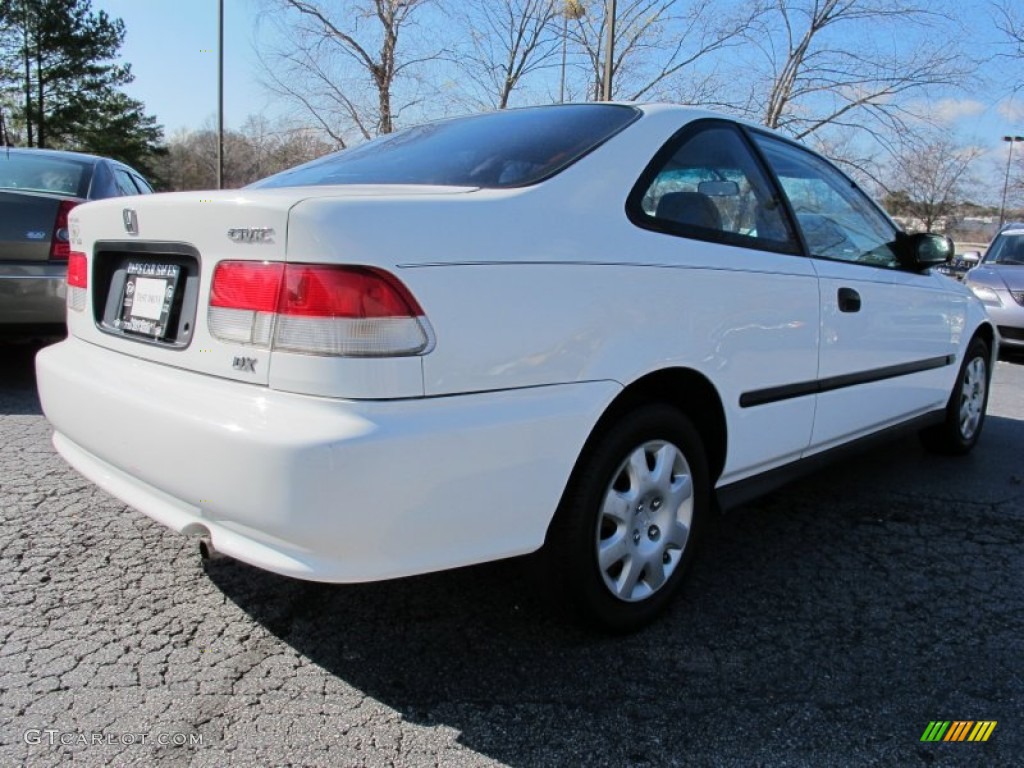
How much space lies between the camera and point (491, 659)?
227 centimetres

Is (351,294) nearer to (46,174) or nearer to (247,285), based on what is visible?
(247,285)

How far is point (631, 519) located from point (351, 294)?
3.55ft

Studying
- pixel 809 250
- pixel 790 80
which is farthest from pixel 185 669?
pixel 790 80

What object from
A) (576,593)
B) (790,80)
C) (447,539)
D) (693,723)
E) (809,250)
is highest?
(790,80)

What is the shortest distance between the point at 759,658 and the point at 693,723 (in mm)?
410

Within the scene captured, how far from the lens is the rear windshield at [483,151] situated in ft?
7.43

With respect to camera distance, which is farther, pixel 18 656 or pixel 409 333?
pixel 18 656

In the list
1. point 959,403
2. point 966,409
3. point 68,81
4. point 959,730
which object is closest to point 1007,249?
point 966,409

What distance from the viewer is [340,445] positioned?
1682mm

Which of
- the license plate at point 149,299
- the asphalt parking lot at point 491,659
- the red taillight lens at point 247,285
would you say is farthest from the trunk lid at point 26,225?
the red taillight lens at point 247,285

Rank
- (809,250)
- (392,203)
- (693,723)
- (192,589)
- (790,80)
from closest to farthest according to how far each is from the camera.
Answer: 1. (392,203)
2. (693,723)
3. (192,589)
4. (809,250)
5. (790,80)

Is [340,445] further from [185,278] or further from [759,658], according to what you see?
Answer: [759,658]

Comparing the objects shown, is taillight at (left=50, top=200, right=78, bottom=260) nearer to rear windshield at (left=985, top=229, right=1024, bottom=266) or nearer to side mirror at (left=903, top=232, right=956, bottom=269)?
side mirror at (left=903, top=232, right=956, bottom=269)

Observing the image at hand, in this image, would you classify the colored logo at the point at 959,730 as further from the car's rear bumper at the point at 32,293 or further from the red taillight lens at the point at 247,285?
the car's rear bumper at the point at 32,293
